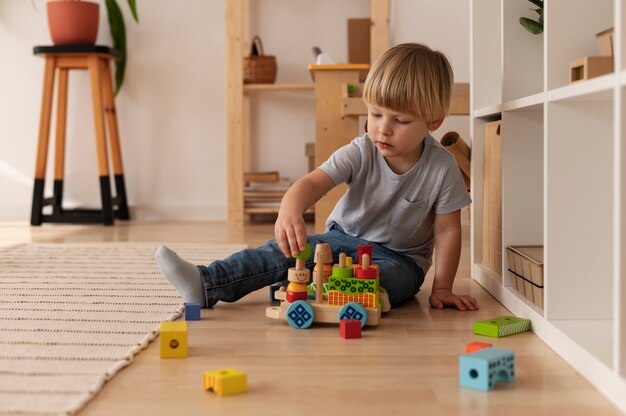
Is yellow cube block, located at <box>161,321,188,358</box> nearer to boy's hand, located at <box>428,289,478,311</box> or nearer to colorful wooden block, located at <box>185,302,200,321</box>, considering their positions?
colorful wooden block, located at <box>185,302,200,321</box>

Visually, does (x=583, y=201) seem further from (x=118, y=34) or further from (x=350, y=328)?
(x=118, y=34)

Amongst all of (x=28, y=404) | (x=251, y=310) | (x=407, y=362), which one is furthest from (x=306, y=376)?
(x=251, y=310)

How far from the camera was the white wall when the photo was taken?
317cm

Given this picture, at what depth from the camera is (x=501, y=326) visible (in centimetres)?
123

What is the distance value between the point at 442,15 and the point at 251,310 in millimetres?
1845

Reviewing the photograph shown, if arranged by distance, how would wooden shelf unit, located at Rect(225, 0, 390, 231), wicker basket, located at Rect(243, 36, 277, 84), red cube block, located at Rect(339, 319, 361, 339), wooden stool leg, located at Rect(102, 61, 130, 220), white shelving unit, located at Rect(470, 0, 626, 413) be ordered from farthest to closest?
wooden stool leg, located at Rect(102, 61, 130, 220) < wicker basket, located at Rect(243, 36, 277, 84) < wooden shelf unit, located at Rect(225, 0, 390, 231) < red cube block, located at Rect(339, 319, 361, 339) < white shelving unit, located at Rect(470, 0, 626, 413)

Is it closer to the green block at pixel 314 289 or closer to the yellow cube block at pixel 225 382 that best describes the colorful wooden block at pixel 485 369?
the yellow cube block at pixel 225 382

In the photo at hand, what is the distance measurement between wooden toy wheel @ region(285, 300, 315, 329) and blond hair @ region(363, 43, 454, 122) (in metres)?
0.36

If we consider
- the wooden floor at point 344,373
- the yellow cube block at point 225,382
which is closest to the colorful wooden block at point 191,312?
the wooden floor at point 344,373

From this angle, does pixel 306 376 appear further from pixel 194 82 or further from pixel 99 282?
pixel 194 82

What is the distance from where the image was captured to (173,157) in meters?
3.25

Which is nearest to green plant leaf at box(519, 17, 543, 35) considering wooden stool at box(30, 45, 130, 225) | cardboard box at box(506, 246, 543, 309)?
cardboard box at box(506, 246, 543, 309)

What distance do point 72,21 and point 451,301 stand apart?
2004mm

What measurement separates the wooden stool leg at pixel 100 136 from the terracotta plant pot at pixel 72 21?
87mm
